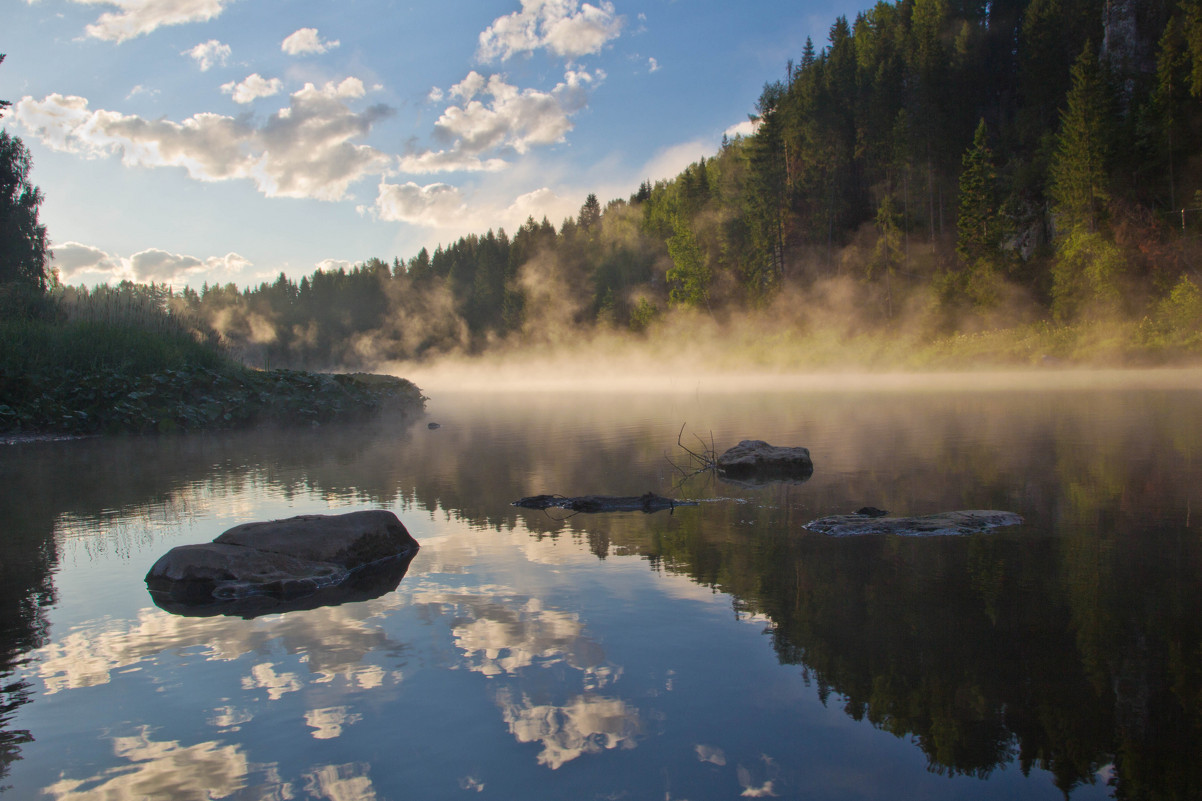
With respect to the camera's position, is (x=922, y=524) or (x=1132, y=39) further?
(x=1132, y=39)

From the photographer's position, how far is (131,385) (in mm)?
22641

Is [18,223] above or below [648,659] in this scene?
above

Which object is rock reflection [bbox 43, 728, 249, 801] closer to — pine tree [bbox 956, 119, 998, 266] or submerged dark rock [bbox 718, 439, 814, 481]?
submerged dark rock [bbox 718, 439, 814, 481]

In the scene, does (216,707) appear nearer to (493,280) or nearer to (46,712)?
(46,712)

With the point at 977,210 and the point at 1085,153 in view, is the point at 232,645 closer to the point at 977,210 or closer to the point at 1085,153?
the point at 1085,153

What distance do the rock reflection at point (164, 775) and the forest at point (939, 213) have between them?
30413 millimetres

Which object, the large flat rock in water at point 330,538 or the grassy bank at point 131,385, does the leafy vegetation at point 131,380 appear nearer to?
the grassy bank at point 131,385

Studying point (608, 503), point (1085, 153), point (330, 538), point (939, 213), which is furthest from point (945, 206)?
point (330, 538)

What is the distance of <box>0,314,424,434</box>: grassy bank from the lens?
2075cm

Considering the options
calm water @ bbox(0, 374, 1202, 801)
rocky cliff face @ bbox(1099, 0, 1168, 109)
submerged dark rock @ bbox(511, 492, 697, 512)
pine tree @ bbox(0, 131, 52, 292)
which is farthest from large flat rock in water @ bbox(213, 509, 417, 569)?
rocky cliff face @ bbox(1099, 0, 1168, 109)

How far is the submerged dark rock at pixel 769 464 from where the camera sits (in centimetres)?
1246

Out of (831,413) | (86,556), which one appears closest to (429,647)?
(86,556)

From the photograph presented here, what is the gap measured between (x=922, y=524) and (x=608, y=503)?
12.8 ft

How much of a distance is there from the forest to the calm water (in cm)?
2771
